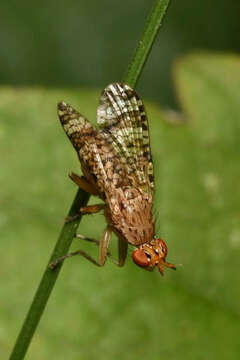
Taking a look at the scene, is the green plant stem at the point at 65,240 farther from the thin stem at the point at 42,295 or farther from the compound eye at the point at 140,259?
the compound eye at the point at 140,259

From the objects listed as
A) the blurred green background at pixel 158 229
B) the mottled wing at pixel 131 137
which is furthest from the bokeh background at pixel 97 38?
the mottled wing at pixel 131 137

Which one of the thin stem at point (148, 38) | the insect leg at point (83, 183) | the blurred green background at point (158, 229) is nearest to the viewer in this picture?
the thin stem at point (148, 38)

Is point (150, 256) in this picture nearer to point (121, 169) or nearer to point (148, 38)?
point (121, 169)

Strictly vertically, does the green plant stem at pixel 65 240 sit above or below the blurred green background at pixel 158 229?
above

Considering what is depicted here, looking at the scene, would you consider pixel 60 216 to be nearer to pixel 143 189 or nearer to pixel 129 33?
pixel 143 189

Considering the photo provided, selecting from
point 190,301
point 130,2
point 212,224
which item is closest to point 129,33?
point 130,2

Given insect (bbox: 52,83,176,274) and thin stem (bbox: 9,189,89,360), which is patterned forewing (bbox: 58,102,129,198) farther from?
thin stem (bbox: 9,189,89,360)
